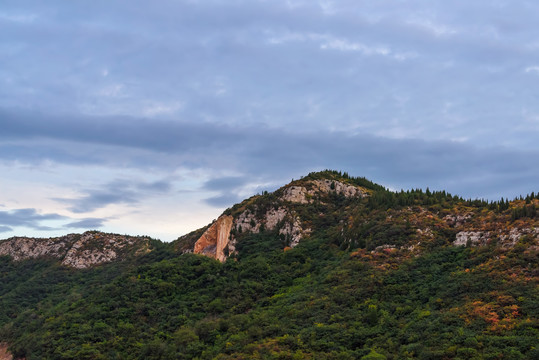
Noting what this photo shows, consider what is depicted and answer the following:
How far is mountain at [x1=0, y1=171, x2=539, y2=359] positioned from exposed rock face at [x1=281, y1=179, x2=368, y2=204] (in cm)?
40

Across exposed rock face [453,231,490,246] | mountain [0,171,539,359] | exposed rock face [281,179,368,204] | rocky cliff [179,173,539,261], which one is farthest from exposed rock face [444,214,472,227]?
exposed rock face [281,179,368,204]

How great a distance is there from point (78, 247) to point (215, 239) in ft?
216

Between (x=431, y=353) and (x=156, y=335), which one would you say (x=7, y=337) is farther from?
(x=431, y=353)

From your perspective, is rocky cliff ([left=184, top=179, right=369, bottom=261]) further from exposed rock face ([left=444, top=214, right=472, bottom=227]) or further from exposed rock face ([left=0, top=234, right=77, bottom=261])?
exposed rock face ([left=0, top=234, right=77, bottom=261])

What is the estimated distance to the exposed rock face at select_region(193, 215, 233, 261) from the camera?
334 feet

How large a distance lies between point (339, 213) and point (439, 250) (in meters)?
37.6

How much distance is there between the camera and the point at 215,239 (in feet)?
348

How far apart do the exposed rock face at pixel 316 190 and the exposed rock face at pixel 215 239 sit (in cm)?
1621

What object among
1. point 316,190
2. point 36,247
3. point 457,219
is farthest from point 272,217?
point 36,247

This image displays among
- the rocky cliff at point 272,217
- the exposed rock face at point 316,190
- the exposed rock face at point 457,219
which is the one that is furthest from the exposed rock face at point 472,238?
the exposed rock face at point 316,190

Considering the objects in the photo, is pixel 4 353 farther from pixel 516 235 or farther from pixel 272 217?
pixel 516 235

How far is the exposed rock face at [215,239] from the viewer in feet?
334

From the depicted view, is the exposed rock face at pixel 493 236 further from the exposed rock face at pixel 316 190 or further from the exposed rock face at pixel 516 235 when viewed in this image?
the exposed rock face at pixel 316 190

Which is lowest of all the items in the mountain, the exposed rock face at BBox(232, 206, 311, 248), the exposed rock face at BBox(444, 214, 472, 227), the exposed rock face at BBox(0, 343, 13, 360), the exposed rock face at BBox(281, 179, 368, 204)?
the exposed rock face at BBox(0, 343, 13, 360)
